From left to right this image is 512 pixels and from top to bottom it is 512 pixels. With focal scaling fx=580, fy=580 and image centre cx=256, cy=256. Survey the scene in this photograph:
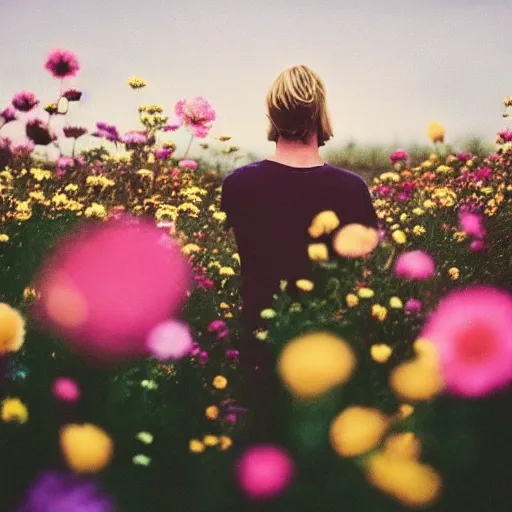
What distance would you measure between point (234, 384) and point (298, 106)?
3.65 feet

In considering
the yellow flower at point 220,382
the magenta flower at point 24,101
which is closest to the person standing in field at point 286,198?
the yellow flower at point 220,382

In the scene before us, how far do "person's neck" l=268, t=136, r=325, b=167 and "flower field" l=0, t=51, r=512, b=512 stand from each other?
22 centimetres

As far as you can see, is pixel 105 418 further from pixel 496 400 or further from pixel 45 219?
pixel 496 400

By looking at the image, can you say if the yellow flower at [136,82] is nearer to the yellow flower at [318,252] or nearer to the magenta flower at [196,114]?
the magenta flower at [196,114]

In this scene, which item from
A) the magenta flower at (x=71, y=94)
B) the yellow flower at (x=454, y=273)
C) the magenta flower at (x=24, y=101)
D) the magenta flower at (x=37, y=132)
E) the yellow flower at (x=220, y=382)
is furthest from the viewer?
the magenta flower at (x=71, y=94)

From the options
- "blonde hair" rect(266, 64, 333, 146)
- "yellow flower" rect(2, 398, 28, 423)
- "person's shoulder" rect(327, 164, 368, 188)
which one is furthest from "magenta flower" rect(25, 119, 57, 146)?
"person's shoulder" rect(327, 164, 368, 188)

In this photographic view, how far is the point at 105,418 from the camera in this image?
2.02 m

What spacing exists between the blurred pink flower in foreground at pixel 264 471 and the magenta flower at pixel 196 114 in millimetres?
2768

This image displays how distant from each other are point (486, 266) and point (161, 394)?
1827 millimetres

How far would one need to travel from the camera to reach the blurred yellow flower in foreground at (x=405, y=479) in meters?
1.81

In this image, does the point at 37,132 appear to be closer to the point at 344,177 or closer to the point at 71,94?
the point at 71,94

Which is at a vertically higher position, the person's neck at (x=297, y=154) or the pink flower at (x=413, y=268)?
the person's neck at (x=297, y=154)

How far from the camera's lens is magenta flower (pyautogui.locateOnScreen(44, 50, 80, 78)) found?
386cm

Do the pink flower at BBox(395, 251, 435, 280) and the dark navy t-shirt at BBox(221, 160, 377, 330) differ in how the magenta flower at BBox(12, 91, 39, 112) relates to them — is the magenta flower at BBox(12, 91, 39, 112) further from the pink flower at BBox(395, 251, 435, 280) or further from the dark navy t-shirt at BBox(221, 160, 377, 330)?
the pink flower at BBox(395, 251, 435, 280)
